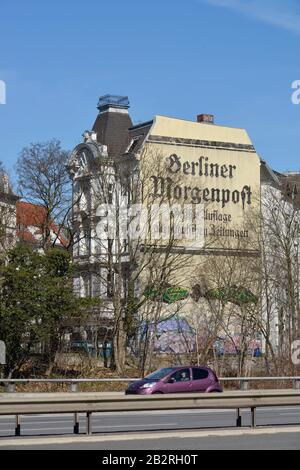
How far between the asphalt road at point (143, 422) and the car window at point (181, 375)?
6283mm

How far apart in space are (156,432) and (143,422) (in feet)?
12.9

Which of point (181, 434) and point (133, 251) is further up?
point (133, 251)

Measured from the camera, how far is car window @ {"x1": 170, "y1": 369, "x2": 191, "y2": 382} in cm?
3612

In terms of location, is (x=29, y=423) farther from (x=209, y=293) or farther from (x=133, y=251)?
(x=209, y=293)

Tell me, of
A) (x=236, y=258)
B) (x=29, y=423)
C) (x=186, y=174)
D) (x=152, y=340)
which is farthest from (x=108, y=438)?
(x=186, y=174)

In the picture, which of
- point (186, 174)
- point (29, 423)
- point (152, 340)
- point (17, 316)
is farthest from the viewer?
point (186, 174)

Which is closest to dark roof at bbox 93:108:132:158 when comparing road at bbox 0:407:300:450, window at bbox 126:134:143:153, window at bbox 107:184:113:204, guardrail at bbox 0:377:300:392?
window at bbox 126:134:143:153

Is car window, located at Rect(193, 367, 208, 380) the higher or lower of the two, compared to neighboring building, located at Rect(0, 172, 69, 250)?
lower

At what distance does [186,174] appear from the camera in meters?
74.3

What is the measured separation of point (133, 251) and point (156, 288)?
2.77 metres

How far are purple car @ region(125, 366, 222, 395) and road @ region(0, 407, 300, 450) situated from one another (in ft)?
22.3

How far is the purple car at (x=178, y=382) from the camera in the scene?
35.3 m

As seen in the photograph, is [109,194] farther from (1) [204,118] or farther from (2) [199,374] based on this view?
(1) [204,118]

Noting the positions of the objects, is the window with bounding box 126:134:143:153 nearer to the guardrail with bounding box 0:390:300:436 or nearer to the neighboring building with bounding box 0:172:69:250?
the neighboring building with bounding box 0:172:69:250
